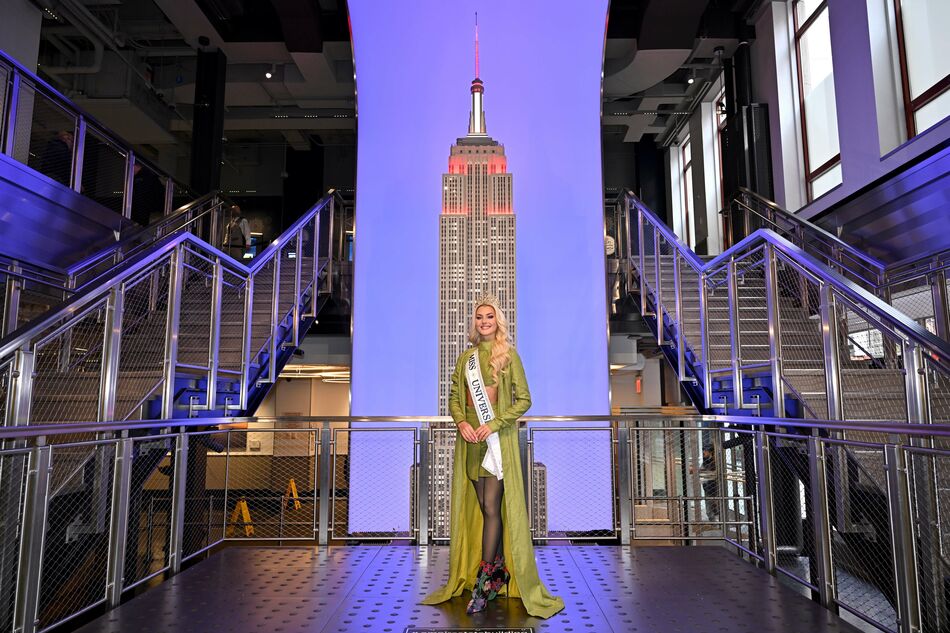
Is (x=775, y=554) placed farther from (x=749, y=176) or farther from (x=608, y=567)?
(x=749, y=176)

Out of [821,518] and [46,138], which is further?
[46,138]

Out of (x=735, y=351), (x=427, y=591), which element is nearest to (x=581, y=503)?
(x=735, y=351)

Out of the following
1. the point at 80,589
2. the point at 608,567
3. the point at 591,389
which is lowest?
the point at 80,589

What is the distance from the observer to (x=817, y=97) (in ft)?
28.3

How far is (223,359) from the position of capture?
6.28m

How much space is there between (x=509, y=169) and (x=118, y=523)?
4906 millimetres

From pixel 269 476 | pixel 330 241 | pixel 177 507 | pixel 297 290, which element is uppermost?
pixel 330 241

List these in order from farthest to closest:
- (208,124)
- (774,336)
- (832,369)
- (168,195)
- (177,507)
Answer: (208,124) < (168,195) < (774,336) < (177,507) < (832,369)

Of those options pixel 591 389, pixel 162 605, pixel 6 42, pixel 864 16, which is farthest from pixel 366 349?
pixel 864 16

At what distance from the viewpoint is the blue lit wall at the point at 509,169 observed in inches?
261

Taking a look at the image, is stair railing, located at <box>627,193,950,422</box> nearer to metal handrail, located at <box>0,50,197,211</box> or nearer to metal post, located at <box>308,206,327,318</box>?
metal post, located at <box>308,206,327,318</box>

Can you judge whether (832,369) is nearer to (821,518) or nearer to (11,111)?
(821,518)

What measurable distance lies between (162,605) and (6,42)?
781 centimetres

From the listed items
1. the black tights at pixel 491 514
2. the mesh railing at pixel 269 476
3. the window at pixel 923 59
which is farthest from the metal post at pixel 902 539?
the mesh railing at pixel 269 476
